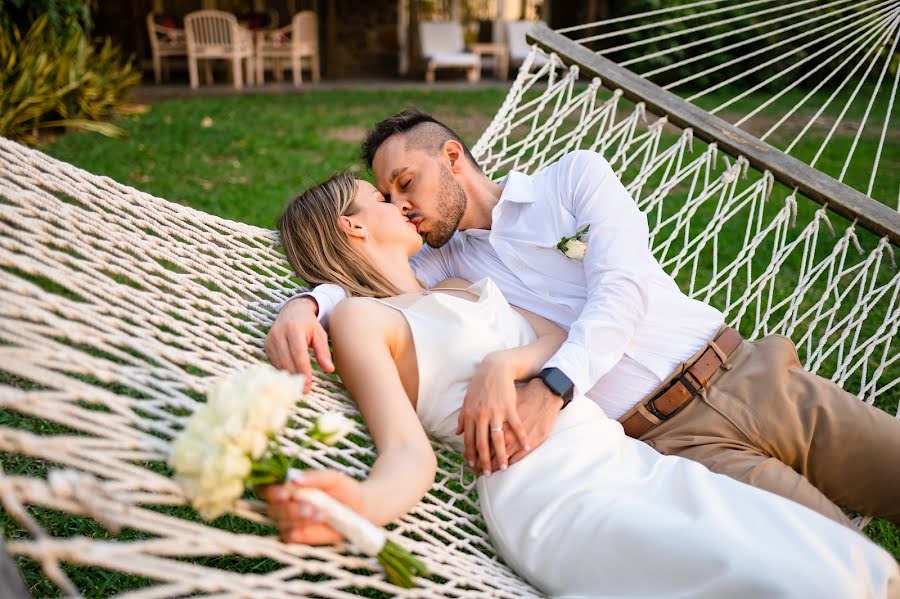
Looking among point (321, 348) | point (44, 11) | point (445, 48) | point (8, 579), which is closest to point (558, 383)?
point (321, 348)

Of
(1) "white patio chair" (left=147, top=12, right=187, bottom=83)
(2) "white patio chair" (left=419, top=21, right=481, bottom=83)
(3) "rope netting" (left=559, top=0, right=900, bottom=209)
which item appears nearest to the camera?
(3) "rope netting" (left=559, top=0, right=900, bottom=209)

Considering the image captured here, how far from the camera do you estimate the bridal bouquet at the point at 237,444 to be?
931mm

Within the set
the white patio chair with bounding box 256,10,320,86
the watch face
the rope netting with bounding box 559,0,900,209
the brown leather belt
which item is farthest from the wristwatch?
the white patio chair with bounding box 256,10,320,86

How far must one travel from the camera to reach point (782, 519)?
1.18 metres

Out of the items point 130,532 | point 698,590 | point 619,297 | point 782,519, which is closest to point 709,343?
point 619,297

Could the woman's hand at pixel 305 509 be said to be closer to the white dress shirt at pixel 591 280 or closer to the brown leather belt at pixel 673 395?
the white dress shirt at pixel 591 280

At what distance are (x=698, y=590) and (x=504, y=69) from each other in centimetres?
1146

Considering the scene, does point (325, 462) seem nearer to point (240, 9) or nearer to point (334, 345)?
point (334, 345)

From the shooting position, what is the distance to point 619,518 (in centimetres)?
121

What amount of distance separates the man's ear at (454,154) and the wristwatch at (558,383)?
2.35 ft

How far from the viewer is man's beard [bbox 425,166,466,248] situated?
1.89 meters

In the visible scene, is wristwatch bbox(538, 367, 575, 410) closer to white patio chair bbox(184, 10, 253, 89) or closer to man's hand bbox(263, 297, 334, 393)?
man's hand bbox(263, 297, 334, 393)

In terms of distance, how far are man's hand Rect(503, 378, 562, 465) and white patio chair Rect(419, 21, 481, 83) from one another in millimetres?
10608

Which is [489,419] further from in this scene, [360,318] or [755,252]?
[755,252]
